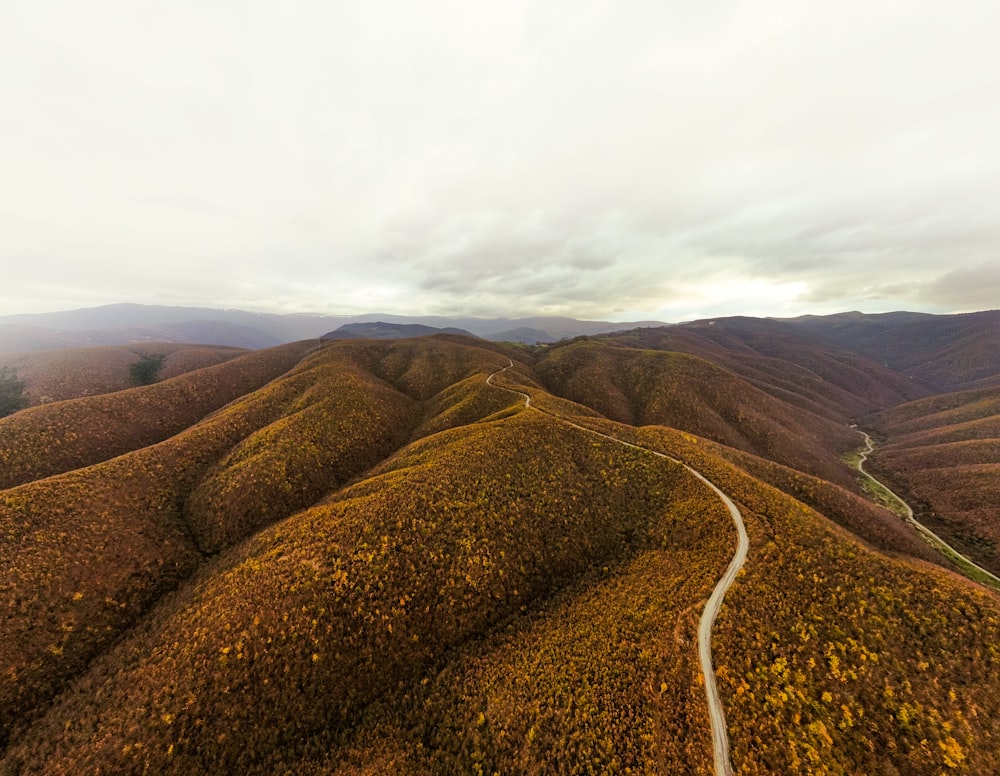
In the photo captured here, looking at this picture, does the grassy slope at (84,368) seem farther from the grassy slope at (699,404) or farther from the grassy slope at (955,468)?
the grassy slope at (955,468)

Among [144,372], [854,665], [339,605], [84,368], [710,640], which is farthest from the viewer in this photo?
[84,368]

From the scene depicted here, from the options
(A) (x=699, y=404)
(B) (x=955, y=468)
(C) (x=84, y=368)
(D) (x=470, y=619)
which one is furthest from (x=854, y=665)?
(C) (x=84, y=368)

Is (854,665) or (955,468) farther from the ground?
(854,665)

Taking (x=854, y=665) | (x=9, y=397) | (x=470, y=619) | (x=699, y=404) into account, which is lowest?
(x=470, y=619)

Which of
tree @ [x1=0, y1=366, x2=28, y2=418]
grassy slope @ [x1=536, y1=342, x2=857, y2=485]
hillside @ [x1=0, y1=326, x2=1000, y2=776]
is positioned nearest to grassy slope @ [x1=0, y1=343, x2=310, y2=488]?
hillside @ [x1=0, y1=326, x2=1000, y2=776]

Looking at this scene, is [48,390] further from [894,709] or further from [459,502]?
[894,709]

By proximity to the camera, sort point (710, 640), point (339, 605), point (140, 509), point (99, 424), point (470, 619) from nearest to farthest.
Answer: point (710, 640) < point (339, 605) < point (470, 619) < point (140, 509) < point (99, 424)

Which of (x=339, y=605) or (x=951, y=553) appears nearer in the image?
(x=339, y=605)

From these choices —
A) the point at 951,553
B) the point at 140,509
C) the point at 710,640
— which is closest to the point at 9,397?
the point at 140,509

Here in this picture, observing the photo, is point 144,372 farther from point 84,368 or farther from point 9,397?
point 9,397
